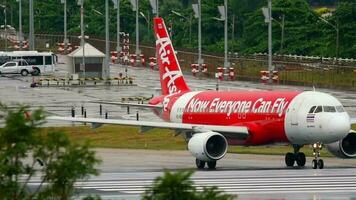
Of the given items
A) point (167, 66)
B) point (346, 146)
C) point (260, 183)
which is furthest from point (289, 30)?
point (260, 183)

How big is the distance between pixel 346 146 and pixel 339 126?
2.90 m

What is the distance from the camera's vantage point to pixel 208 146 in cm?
4672

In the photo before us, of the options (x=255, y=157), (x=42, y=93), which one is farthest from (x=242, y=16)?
(x=255, y=157)

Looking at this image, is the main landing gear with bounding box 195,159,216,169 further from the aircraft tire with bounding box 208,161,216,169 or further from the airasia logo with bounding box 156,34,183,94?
the airasia logo with bounding box 156,34,183,94

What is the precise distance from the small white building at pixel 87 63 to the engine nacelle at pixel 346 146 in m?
66.6

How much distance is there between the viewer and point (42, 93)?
99.1m

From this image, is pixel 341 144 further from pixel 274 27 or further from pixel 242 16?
pixel 242 16

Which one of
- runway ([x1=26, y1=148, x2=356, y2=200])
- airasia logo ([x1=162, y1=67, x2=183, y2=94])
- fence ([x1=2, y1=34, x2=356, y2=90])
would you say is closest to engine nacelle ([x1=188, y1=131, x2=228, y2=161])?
runway ([x1=26, y1=148, x2=356, y2=200])

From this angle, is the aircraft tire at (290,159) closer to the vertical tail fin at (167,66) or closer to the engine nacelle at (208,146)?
the engine nacelle at (208,146)

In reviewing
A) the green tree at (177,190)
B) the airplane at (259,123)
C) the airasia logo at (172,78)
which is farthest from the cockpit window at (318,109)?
the green tree at (177,190)

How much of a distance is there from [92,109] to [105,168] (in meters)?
38.3

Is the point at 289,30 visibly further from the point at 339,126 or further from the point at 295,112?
the point at 339,126

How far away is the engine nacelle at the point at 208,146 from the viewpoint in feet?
152

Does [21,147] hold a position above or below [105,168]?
above
